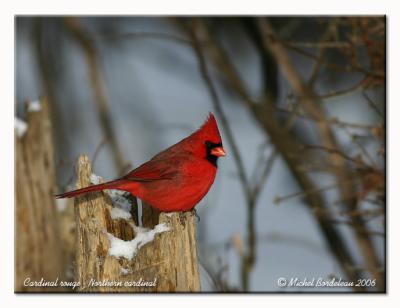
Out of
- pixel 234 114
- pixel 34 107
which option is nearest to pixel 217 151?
pixel 34 107

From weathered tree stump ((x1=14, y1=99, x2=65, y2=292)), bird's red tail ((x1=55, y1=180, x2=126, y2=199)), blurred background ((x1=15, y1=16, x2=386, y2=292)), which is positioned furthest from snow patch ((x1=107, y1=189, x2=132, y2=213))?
blurred background ((x1=15, y1=16, x2=386, y2=292))

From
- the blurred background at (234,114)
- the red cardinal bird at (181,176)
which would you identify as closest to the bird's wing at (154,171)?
the red cardinal bird at (181,176)

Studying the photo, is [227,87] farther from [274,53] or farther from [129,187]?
[129,187]

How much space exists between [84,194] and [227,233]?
65.9 inches

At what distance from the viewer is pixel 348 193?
3814 millimetres

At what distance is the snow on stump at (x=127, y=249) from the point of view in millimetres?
2412

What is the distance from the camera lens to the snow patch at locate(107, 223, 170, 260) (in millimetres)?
2424

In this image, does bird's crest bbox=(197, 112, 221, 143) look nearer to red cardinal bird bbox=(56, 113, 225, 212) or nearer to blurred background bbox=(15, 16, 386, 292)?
red cardinal bird bbox=(56, 113, 225, 212)

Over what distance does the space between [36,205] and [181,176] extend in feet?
3.49

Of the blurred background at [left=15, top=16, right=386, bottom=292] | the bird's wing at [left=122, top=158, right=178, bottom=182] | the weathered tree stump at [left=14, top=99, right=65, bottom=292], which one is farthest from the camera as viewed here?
the blurred background at [left=15, top=16, right=386, bottom=292]

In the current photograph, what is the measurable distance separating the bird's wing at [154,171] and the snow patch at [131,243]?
174mm

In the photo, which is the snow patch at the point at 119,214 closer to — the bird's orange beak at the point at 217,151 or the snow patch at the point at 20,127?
the bird's orange beak at the point at 217,151

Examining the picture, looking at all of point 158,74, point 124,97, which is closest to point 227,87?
point 158,74

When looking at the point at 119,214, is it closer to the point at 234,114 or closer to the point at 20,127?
the point at 20,127
